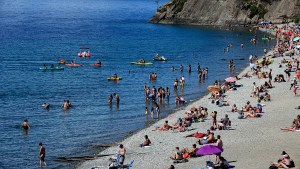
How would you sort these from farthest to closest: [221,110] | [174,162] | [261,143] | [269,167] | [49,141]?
[221,110], [49,141], [261,143], [174,162], [269,167]

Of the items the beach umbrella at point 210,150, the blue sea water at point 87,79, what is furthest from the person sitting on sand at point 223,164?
the blue sea water at point 87,79

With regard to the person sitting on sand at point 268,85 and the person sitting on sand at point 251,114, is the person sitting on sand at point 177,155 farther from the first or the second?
the person sitting on sand at point 268,85

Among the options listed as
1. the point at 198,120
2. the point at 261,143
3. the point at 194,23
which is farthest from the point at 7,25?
the point at 261,143

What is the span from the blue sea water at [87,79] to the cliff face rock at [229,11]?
6.83 m

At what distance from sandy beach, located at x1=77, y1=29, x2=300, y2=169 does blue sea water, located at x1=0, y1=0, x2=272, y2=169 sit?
2.88 metres

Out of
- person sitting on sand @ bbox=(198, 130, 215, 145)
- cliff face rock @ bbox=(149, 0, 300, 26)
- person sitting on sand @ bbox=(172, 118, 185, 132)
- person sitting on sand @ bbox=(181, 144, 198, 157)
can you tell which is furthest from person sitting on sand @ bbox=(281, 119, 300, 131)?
cliff face rock @ bbox=(149, 0, 300, 26)

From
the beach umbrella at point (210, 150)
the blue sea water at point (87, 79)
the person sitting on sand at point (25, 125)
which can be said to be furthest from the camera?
the person sitting on sand at point (25, 125)

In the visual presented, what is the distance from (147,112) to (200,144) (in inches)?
551

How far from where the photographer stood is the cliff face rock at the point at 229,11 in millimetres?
134125

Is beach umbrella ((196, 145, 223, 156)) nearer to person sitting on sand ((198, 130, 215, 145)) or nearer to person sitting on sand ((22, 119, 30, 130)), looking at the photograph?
person sitting on sand ((198, 130, 215, 145))

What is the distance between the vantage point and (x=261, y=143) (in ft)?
112

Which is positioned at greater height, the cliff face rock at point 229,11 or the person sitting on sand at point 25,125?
the cliff face rock at point 229,11

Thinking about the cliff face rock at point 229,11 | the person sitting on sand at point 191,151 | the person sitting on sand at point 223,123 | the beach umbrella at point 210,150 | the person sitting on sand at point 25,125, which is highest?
the cliff face rock at point 229,11

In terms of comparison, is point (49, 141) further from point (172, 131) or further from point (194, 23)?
point (194, 23)
